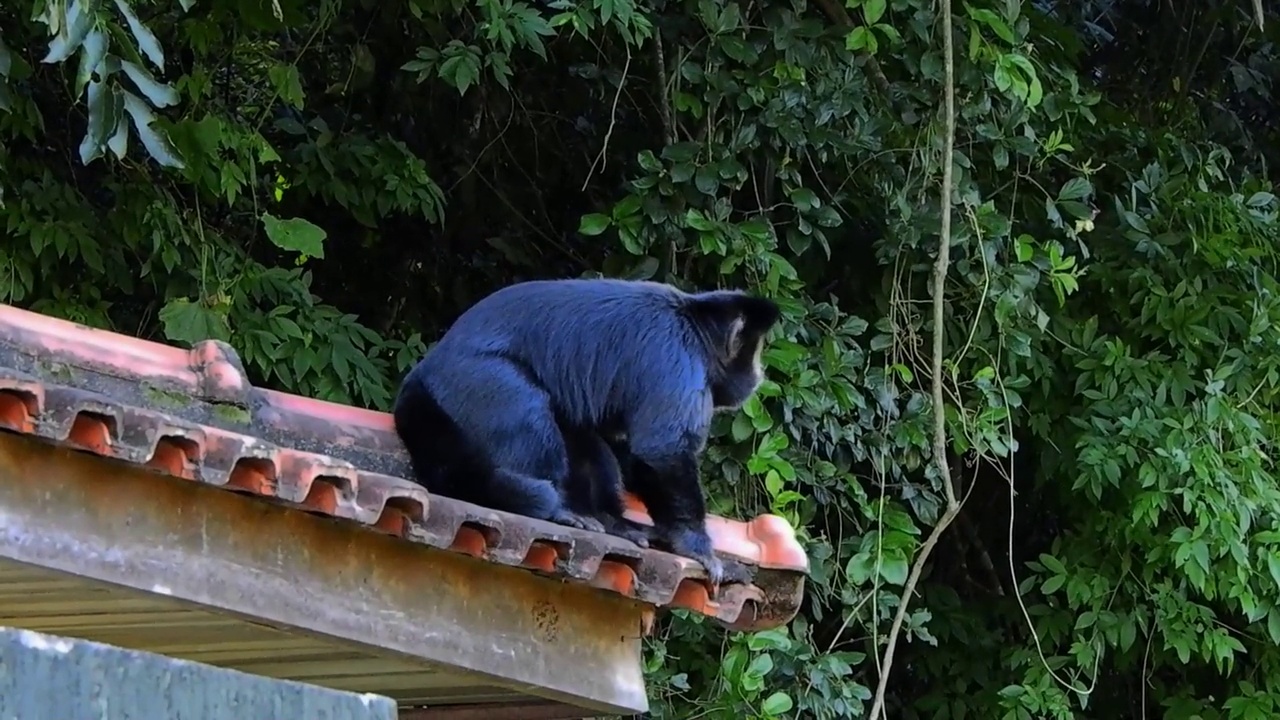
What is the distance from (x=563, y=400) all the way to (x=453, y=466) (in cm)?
36

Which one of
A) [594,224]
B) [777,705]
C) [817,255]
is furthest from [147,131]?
[817,255]

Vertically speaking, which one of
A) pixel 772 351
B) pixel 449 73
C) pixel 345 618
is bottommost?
pixel 772 351

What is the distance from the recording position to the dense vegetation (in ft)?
19.9

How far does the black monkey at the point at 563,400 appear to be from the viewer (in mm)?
3916

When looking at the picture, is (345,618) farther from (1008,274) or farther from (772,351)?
(1008,274)

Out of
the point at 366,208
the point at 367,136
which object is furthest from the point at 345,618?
the point at 367,136

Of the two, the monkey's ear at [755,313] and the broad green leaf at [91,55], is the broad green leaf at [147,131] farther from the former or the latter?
the monkey's ear at [755,313]

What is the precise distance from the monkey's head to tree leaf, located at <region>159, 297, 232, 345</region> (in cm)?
188

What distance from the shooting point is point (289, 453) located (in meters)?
2.88

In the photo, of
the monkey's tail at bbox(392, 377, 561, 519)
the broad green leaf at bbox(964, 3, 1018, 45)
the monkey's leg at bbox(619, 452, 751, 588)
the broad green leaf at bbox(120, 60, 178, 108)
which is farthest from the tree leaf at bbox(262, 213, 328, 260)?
the broad green leaf at bbox(964, 3, 1018, 45)

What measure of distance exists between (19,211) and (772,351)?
273 cm

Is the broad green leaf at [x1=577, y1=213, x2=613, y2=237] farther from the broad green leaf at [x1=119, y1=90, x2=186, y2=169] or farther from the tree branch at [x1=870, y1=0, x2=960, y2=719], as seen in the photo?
the broad green leaf at [x1=119, y1=90, x2=186, y2=169]

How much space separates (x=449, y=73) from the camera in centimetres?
615

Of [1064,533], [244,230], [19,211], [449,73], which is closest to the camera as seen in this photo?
[19,211]
